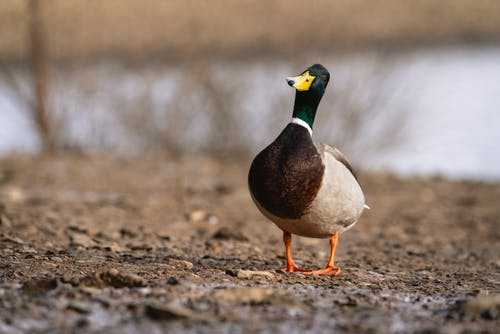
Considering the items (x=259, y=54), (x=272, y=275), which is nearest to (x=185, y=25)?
(x=259, y=54)

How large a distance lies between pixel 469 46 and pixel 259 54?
5991 mm

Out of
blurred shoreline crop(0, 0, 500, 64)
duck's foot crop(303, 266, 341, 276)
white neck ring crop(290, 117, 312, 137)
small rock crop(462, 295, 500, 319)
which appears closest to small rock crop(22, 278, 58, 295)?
duck's foot crop(303, 266, 341, 276)

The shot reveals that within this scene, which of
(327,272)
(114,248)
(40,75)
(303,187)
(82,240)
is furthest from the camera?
(40,75)

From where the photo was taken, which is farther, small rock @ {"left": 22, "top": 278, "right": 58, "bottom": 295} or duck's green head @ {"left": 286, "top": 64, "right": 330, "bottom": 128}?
duck's green head @ {"left": 286, "top": 64, "right": 330, "bottom": 128}

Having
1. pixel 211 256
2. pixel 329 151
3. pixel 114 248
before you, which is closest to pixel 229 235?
pixel 211 256

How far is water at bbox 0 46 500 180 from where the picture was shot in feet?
37.7

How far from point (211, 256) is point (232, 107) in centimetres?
671

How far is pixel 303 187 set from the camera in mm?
4238

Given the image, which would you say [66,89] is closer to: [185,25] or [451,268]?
[185,25]

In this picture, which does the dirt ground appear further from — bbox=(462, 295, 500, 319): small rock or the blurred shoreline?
the blurred shoreline

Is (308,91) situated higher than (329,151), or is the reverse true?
(308,91)

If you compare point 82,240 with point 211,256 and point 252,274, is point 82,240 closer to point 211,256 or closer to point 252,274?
point 211,256

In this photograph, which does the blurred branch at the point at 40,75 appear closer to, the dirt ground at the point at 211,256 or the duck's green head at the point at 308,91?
the dirt ground at the point at 211,256

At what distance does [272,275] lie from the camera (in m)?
4.34
